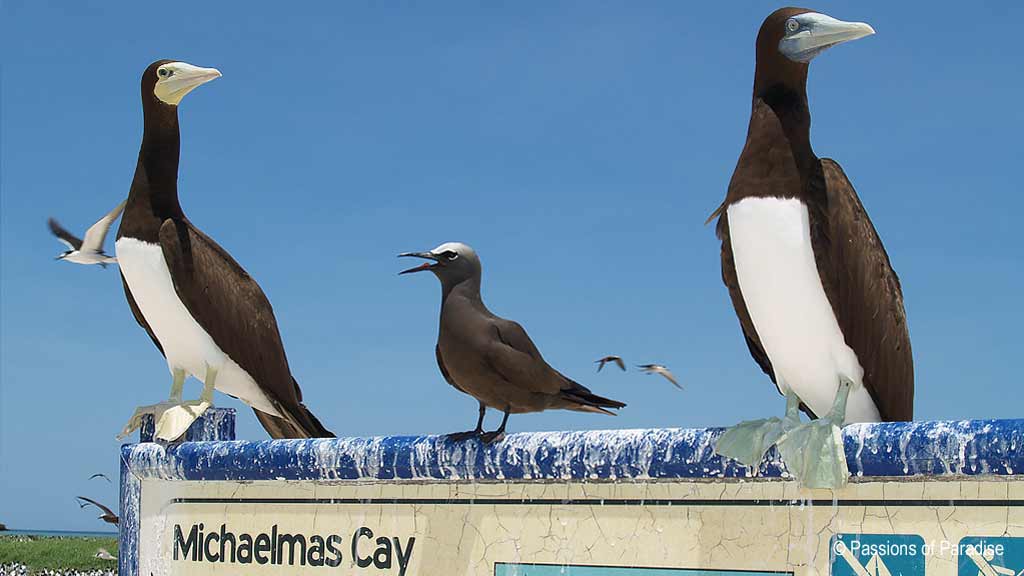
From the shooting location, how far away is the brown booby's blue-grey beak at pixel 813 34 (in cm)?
319

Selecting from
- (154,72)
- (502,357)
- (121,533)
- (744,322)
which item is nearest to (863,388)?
(744,322)

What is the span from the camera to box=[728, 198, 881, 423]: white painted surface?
305cm

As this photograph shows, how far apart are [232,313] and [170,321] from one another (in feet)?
0.85

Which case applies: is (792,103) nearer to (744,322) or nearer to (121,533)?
(744,322)

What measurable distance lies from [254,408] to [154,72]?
1.58 metres

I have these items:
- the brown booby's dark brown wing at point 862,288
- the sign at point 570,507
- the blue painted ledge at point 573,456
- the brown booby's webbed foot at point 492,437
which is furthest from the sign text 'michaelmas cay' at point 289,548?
the brown booby's dark brown wing at point 862,288

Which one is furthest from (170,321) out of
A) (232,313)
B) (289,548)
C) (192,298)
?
(289,548)

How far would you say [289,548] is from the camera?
3.43 metres

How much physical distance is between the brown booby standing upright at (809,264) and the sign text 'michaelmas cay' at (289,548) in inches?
47.5

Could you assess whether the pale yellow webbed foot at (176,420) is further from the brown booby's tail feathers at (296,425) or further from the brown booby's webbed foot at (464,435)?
the brown booby's webbed foot at (464,435)

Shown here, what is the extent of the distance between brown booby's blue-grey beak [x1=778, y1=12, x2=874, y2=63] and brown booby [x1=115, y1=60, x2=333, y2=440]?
2.58 m

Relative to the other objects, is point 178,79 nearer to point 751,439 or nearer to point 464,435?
point 464,435

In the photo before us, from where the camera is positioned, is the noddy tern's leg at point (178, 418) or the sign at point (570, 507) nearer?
the sign at point (570, 507)

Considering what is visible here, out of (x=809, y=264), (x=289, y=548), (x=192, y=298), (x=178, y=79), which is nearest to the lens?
(x=809, y=264)
